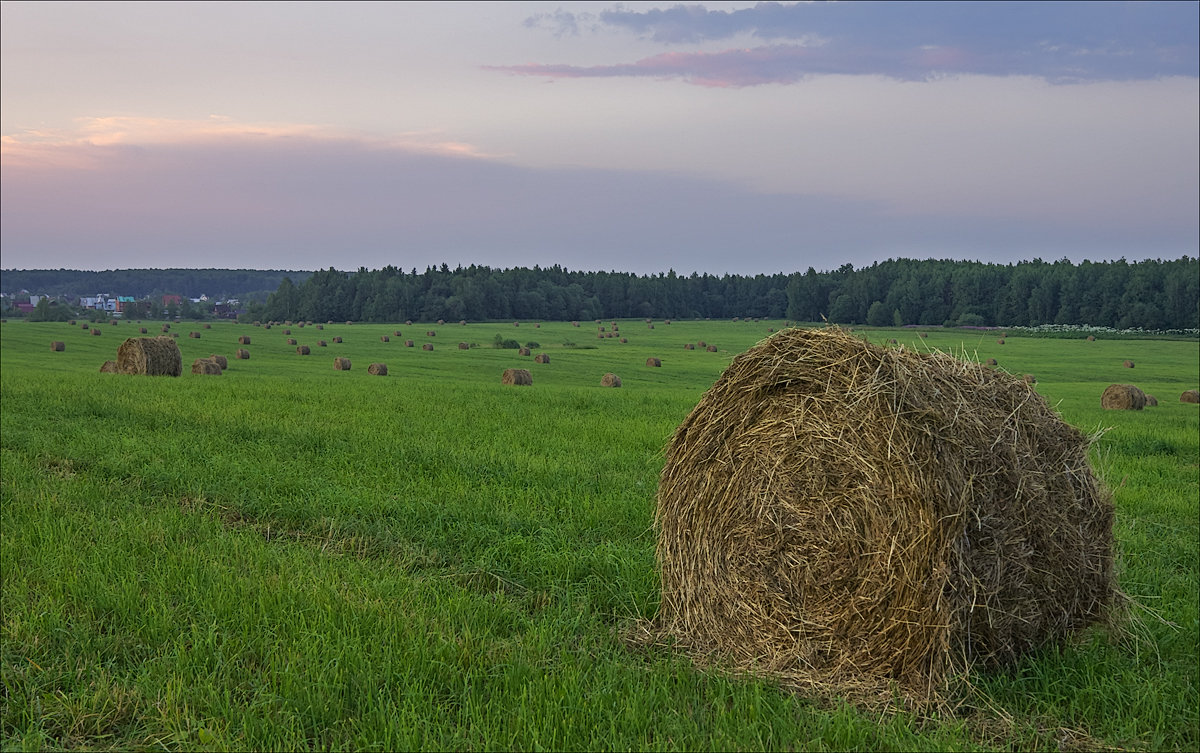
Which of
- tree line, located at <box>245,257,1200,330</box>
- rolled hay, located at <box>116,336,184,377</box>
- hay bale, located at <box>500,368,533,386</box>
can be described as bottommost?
hay bale, located at <box>500,368,533,386</box>

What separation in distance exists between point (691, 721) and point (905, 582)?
192 cm

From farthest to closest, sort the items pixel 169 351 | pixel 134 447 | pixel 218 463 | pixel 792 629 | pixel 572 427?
pixel 169 351
pixel 572 427
pixel 134 447
pixel 218 463
pixel 792 629

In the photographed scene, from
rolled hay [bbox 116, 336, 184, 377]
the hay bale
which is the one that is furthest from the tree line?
rolled hay [bbox 116, 336, 184, 377]

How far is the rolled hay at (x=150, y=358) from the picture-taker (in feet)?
98.2

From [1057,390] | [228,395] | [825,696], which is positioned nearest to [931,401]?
[825,696]

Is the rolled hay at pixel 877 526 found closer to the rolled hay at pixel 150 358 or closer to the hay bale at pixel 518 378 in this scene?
the hay bale at pixel 518 378

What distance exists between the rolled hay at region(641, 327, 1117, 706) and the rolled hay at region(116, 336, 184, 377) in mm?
27172

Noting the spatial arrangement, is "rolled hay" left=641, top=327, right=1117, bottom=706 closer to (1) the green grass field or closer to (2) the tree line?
(1) the green grass field

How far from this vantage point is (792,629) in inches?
255

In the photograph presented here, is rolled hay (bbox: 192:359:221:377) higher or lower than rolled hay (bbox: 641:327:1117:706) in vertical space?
lower

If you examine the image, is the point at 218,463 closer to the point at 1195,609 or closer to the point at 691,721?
the point at 691,721

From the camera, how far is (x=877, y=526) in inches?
241

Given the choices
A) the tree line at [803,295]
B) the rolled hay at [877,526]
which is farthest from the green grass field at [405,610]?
the tree line at [803,295]

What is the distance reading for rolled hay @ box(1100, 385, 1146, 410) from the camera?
1156 inches
